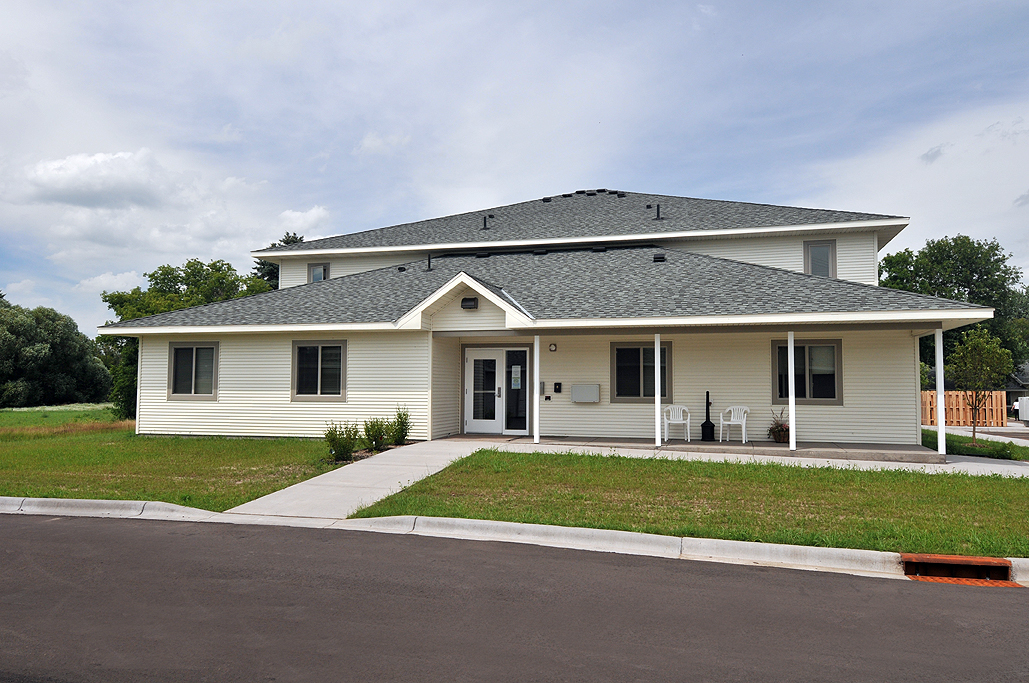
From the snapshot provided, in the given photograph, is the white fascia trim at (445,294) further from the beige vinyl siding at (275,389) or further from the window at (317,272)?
the window at (317,272)

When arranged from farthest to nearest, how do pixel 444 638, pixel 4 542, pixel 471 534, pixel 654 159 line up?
pixel 654 159
pixel 471 534
pixel 4 542
pixel 444 638

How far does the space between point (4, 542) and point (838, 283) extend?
15709 mm

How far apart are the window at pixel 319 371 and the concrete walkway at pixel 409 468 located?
314 centimetres

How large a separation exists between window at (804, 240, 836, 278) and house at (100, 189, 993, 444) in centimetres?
5

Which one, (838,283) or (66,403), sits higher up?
(838,283)

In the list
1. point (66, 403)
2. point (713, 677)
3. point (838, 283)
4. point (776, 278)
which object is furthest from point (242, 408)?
point (66, 403)

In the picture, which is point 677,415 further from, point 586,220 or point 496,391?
point 586,220

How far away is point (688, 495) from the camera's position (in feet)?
33.4

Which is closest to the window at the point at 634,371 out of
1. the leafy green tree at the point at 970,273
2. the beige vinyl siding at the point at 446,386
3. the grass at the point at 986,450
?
the beige vinyl siding at the point at 446,386

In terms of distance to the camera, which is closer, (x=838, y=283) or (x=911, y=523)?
(x=911, y=523)

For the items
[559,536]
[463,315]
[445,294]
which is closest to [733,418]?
[463,315]

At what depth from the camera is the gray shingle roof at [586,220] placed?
20.3m

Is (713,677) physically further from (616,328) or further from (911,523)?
(616,328)

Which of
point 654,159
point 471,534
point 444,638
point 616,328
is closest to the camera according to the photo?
point 444,638
